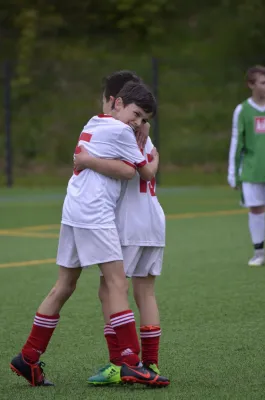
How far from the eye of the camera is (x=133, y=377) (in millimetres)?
5301

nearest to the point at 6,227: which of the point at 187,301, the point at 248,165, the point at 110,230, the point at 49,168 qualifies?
the point at 248,165

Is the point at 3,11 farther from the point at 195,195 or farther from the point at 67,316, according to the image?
the point at 67,316

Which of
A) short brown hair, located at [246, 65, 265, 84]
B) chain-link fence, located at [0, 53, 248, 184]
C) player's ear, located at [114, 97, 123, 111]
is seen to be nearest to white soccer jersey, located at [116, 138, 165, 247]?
player's ear, located at [114, 97, 123, 111]

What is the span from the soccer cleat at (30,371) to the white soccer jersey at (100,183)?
26.9 inches

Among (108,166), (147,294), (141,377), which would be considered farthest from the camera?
(147,294)

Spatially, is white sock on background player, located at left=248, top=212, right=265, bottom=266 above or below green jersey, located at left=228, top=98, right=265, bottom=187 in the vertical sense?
below

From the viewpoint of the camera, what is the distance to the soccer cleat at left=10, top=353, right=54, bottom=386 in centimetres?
544

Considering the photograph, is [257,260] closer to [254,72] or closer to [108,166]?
[254,72]

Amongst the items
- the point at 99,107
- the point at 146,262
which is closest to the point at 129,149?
the point at 146,262

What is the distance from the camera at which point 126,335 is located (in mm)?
5348

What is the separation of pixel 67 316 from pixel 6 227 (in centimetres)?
652

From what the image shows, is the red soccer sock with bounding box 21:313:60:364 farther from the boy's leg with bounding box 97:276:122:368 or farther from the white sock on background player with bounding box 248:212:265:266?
the white sock on background player with bounding box 248:212:265:266

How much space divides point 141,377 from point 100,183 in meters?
0.92

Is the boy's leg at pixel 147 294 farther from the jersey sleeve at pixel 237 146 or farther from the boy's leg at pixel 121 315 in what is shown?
the jersey sleeve at pixel 237 146
